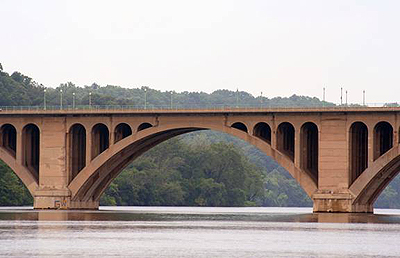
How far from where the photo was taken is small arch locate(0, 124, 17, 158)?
143 meters

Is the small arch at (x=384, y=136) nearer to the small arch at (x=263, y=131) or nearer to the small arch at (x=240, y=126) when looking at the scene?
the small arch at (x=263, y=131)

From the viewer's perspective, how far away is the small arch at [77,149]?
14093cm

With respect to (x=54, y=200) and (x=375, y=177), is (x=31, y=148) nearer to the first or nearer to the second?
(x=54, y=200)

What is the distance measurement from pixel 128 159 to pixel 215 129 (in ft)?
47.3

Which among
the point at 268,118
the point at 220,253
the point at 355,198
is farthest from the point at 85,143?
the point at 220,253

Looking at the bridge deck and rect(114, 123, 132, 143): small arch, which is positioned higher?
the bridge deck

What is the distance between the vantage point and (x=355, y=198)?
12612cm

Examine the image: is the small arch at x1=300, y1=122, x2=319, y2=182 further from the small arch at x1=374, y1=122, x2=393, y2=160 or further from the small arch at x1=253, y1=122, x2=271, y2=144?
the small arch at x1=374, y1=122, x2=393, y2=160

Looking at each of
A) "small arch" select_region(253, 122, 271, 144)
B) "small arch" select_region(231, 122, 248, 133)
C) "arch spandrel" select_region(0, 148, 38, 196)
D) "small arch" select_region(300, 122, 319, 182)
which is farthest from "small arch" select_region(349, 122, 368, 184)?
"arch spandrel" select_region(0, 148, 38, 196)

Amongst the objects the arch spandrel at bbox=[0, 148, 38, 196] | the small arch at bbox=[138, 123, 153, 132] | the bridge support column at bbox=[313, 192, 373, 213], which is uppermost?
the small arch at bbox=[138, 123, 153, 132]

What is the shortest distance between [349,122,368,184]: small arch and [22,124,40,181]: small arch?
3635 cm

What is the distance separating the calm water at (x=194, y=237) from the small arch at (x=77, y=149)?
21192 millimetres

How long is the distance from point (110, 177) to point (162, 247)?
216ft

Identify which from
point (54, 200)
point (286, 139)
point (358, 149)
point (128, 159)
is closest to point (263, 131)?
point (286, 139)
